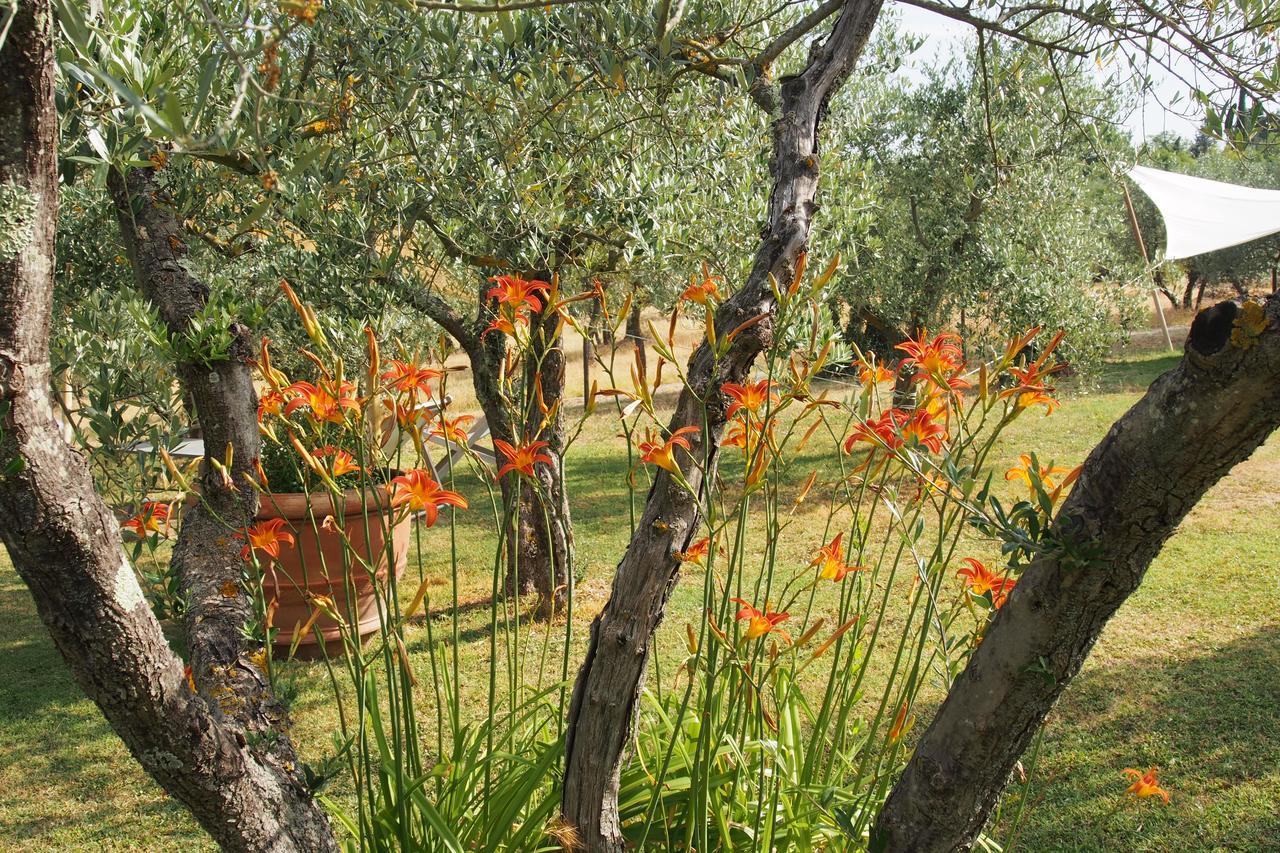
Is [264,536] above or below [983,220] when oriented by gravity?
below

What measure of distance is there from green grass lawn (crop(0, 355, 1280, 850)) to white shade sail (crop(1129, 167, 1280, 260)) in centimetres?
383

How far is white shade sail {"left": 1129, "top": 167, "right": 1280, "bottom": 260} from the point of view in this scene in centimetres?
984

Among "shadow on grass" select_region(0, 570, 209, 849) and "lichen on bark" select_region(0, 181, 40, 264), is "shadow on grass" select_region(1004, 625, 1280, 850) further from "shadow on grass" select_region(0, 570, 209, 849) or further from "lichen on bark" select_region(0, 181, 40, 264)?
"shadow on grass" select_region(0, 570, 209, 849)

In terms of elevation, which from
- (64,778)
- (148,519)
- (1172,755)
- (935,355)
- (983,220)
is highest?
(983,220)

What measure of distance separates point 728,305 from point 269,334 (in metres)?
2.12

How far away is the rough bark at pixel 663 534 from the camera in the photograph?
2234 millimetres

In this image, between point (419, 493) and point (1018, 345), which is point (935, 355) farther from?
point (419, 493)

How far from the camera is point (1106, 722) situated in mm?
4301

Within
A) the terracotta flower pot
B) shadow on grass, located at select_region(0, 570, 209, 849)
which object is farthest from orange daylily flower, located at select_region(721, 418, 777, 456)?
the terracotta flower pot

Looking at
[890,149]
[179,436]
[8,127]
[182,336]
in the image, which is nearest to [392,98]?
[182,336]

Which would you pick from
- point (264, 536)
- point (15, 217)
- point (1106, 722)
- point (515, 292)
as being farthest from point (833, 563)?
point (1106, 722)

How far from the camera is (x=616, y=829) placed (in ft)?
7.78

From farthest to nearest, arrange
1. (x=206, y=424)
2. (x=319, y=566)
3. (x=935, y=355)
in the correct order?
1. (x=319, y=566)
2. (x=206, y=424)
3. (x=935, y=355)

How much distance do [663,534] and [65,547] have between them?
47.5 inches
